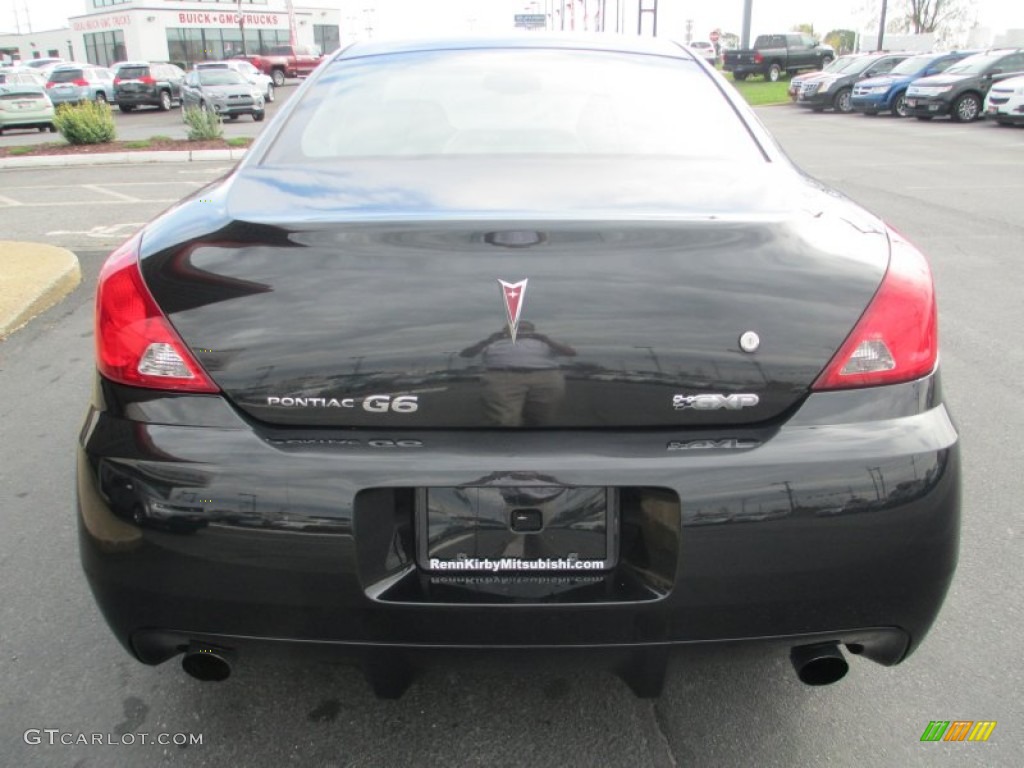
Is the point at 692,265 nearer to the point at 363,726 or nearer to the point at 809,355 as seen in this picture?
the point at 809,355

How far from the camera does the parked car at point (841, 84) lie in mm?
29750

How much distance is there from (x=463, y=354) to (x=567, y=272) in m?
0.26

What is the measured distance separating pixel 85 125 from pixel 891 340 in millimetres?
19371

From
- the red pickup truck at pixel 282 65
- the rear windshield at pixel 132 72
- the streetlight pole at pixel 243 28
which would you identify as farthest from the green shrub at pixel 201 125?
the streetlight pole at pixel 243 28

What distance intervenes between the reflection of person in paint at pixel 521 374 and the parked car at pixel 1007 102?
23318 millimetres

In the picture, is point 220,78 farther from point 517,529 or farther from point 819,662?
point 819,662

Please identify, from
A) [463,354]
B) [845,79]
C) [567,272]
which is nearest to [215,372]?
[463,354]

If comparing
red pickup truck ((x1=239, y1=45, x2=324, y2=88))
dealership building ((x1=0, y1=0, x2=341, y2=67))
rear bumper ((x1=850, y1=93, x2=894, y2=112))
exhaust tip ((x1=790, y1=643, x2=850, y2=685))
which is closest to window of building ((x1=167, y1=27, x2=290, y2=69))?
dealership building ((x1=0, y1=0, x2=341, y2=67))

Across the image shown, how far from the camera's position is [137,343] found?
184cm

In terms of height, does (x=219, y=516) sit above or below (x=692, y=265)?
below

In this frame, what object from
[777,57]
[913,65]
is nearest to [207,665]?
[913,65]

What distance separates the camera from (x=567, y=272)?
176 centimetres

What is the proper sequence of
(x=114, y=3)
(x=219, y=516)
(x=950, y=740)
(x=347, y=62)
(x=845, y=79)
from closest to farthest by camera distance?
(x=219, y=516) < (x=950, y=740) < (x=347, y=62) < (x=845, y=79) < (x=114, y=3)

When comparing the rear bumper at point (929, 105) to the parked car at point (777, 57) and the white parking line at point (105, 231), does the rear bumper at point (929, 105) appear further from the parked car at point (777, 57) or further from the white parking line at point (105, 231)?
the white parking line at point (105, 231)
